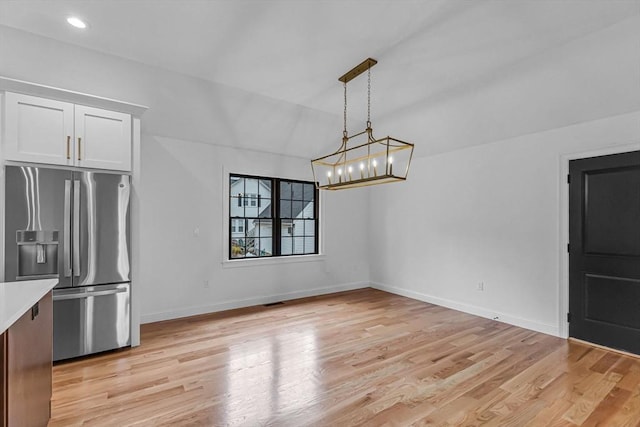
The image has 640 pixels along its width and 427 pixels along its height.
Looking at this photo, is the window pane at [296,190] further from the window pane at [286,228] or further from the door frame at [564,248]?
the door frame at [564,248]

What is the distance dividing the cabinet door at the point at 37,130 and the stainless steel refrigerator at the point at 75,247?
0.47 ft

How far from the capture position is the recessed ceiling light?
2.61m

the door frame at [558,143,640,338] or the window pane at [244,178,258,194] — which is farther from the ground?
the window pane at [244,178,258,194]

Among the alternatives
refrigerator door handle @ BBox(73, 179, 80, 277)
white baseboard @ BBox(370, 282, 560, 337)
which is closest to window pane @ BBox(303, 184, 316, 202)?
white baseboard @ BBox(370, 282, 560, 337)

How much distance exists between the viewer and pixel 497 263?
4.53 meters

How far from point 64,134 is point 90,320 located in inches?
74.1

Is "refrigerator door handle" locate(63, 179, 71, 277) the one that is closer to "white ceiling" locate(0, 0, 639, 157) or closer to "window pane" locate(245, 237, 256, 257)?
"white ceiling" locate(0, 0, 639, 157)

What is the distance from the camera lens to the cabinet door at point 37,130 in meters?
2.87

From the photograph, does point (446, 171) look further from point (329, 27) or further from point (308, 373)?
point (308, 373)

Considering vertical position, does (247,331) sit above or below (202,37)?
below

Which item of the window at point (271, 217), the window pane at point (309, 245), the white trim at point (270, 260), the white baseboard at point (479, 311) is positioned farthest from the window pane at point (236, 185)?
the white baseboard at point (479, 311)

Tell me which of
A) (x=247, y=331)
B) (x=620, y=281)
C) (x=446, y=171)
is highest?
(x=446, y=171)

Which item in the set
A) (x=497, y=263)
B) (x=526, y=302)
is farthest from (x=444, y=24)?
(x=526, y=302)

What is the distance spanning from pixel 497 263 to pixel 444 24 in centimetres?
329
